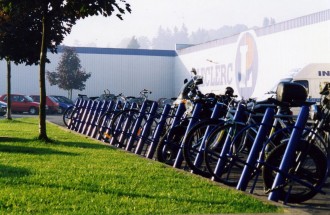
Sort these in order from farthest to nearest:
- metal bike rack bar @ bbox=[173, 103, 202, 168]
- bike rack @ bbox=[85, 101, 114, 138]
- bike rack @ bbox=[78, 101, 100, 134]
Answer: bike rack @ bbox=[78, 101, 100, 134], bike rack @ bbox=[85, 101, 114, 138], metal bike rack bar @ bbox=[173, 103, 202, 168]

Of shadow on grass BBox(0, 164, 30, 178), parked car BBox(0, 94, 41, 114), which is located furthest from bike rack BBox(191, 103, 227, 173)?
parked car BBox(0, 94, 41, 114)

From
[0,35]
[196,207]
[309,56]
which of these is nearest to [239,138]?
[196,207]

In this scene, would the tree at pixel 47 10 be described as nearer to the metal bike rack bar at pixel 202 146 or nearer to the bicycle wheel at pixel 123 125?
the bicycle wheel at pixel 123 125

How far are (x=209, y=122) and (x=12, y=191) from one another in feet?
9.81

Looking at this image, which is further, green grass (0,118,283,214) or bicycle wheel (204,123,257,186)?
bicycle wheel (204,123,257,186)

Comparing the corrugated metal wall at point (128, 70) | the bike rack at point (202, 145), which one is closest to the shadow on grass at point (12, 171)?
the bike rack at point (202, 145)

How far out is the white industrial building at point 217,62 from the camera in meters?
35.4

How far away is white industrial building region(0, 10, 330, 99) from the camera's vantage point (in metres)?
35.4

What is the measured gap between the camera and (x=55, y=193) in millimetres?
6477

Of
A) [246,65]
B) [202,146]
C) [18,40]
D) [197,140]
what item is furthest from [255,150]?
[246,65]

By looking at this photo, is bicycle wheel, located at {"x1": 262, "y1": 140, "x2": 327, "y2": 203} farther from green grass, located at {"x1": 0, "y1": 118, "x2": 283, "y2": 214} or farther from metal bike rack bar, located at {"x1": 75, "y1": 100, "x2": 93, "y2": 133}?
metal bike rack bar, located at {"x1": 75, "y1": 100, "x2": 93, "y2": 133}

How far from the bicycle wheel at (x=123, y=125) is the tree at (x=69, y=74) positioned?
145 ft

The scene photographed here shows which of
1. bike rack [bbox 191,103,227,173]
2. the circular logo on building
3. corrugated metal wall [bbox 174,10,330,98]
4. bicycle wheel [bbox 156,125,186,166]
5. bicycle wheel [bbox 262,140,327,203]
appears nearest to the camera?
bicycle wheel [bbox 262,140,327,203]

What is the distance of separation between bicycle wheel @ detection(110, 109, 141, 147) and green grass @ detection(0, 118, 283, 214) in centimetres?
256
